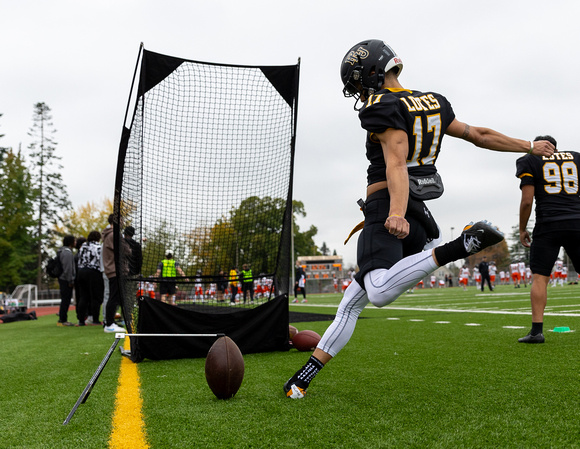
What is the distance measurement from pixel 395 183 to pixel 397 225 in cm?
24

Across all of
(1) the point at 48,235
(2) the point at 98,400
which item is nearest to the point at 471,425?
(2) the point at 98,400

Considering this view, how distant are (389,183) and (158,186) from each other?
11.3 feet

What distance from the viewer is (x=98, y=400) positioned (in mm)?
3287

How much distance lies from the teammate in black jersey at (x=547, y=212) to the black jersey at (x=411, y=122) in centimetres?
268

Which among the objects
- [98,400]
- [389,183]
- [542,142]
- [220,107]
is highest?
[220,107]

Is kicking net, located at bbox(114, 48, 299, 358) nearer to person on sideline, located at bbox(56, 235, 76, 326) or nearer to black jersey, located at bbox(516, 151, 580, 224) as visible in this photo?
black jersey, located at bbox(516, 151, 580, 224)

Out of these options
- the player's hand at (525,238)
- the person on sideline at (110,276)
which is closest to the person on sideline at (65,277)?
the person on sideline at (110,276)

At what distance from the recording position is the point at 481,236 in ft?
8.40

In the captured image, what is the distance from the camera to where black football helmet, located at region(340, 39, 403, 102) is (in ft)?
10.4

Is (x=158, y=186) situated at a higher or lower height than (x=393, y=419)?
higher

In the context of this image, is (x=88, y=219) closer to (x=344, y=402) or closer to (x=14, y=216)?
(x=14, y=216)

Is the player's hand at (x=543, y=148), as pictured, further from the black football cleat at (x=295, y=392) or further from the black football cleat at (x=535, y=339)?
the black football cleat at (x=535, y=339)

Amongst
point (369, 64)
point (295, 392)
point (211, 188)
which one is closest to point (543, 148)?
point (369, 64)

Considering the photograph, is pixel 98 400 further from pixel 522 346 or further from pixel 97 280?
pixel 97 280
